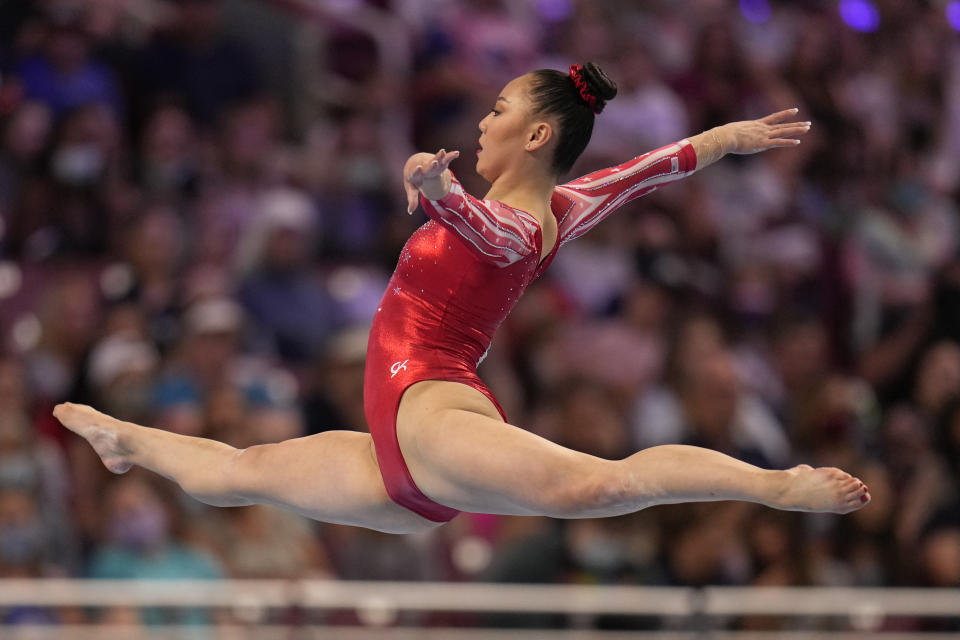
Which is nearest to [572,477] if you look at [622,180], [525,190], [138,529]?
[525,190]

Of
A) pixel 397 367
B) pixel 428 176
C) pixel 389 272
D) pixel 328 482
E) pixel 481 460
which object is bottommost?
pixel 328 482

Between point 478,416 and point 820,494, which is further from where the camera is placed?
point 478,416

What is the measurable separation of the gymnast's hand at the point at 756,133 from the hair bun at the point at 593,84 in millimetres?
493

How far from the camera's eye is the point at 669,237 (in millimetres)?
7684

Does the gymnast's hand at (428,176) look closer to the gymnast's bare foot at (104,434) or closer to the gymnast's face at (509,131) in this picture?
the gymnast's face at (509,131)

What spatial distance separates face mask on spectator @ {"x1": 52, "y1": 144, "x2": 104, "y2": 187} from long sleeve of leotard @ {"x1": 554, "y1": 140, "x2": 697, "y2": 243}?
3.48m

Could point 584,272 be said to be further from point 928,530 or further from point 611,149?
point 928,530

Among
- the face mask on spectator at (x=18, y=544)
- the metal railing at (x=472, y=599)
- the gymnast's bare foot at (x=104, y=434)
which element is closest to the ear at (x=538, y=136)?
the gymnast's bare foot at (x=104, y=434)

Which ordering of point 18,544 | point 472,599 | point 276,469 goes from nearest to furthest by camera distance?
1. point 276,469
2. point 472,599
3. point 18,544

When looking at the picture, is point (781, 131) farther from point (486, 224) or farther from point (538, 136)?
point (486, 224)

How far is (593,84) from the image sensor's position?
3861 millimetres

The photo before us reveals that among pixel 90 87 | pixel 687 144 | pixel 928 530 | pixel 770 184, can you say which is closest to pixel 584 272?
pixel 770 184

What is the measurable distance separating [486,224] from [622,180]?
0.78 meters

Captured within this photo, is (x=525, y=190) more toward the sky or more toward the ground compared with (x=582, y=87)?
more toward the ground
